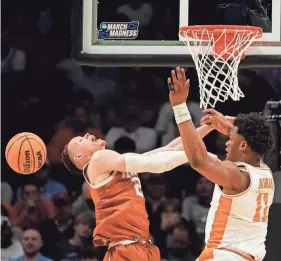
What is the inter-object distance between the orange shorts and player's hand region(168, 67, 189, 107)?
1.16 meters

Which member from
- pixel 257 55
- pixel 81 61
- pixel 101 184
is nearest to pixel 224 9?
pixel 257 55

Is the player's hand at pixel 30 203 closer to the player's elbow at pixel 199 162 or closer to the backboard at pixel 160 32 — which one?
the backboard at pixel 160 32

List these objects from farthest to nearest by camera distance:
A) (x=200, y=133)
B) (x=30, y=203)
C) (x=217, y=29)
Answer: (x=30, y=203)
(x=217, y=29)
(x=200, y=133)

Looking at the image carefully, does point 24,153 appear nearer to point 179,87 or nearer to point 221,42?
point 221,42

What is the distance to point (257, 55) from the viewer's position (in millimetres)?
5395

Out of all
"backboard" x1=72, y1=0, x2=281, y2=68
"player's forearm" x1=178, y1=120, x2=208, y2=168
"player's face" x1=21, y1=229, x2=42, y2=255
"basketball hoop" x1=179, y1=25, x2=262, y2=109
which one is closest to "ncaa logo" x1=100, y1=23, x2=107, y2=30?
"backboard" x1=72, y1=0, x2=281, y2=68

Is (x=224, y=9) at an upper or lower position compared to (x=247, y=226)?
upper

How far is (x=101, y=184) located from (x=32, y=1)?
3619 millimetres

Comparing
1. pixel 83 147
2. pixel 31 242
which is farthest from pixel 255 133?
pixel 31 242

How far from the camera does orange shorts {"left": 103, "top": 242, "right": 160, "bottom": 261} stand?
14.3ft

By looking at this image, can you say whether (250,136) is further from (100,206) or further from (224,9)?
(224,9)

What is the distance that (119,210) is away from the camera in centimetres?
443

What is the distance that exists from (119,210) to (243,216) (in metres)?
0.92

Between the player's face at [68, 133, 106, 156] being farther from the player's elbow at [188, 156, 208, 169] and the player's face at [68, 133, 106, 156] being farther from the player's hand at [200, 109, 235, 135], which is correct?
the player's elbow at [188, 156, 208, 169]
